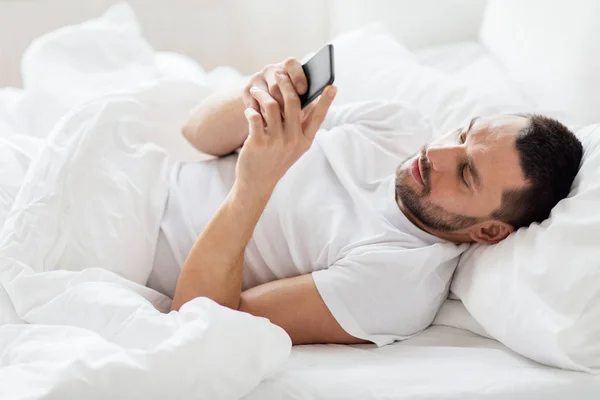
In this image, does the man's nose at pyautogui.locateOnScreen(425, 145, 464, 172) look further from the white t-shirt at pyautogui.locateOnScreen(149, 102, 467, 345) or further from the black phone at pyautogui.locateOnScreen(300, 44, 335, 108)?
the black phone at pyautogui.locateOnScreen(300, 44, 335, 108)

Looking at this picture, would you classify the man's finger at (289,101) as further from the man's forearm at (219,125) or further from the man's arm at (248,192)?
the man's forearm at (219,125)

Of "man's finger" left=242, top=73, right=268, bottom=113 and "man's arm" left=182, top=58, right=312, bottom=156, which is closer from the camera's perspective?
"man's finger" left=242, top=73, right=268, bottom=113

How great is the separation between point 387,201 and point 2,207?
0.68 m

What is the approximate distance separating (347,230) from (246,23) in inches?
48.4

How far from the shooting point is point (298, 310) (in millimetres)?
1107

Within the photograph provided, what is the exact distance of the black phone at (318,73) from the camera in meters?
0.96

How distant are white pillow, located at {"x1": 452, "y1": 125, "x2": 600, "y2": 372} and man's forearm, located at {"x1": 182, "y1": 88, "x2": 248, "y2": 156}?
1.70 feet

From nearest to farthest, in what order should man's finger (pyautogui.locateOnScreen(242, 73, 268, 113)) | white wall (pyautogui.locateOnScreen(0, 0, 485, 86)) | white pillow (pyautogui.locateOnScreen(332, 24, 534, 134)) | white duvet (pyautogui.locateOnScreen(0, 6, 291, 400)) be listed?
1. white duvet (pyautogui.locateOnScreen(0, 6, 291, 400))
2. man's finger (pyautogui.locateOnScreen(242, 73, 268, 113))
3. white pillow (pyautogui.locateOnScreen(332, 24, 534, 134))
4. white wall (pyautogui.locateOnScreen(0, 0, 485, 86))

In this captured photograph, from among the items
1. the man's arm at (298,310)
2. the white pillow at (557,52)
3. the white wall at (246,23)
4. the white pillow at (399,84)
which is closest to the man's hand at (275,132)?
the man's arm at (298,310)

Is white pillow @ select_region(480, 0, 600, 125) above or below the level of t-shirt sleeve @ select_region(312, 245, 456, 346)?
above

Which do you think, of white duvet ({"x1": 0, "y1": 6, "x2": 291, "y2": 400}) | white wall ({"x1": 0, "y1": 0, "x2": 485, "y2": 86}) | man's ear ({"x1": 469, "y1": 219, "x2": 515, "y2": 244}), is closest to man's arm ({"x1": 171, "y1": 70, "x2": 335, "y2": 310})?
white duvet ({"x1": 0, "y1": 6, "x2": 291, "y2": 400})

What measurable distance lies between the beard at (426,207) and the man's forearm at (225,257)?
0.26m

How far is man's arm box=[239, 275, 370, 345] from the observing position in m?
1.11

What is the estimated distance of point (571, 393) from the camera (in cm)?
94
